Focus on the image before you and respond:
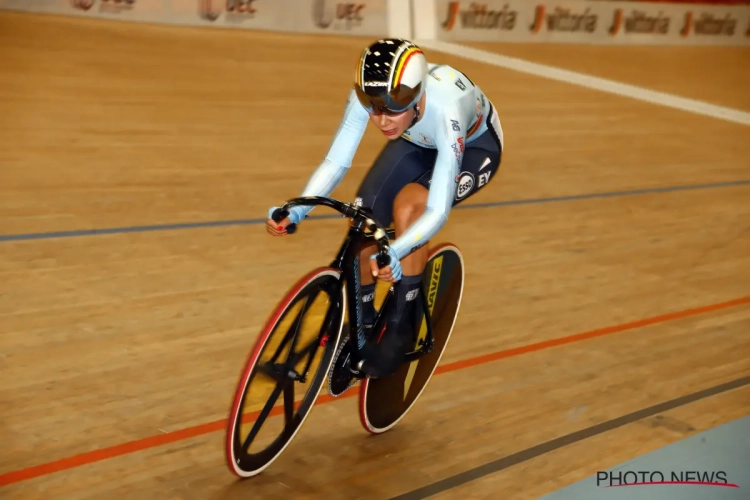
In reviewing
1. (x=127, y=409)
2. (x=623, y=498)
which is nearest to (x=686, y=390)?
(x=623, y=498)

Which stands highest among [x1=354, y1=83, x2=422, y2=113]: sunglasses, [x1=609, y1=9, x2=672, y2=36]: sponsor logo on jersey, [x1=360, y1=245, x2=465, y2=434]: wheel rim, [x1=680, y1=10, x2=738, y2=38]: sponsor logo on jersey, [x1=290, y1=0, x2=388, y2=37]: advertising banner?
[x1=354, y1=83, x2=422, y2=113]: sunglasses

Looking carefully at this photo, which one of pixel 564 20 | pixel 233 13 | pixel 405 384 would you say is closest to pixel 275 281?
pixel 405 384

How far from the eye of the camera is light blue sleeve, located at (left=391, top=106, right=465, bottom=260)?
86.7 inches

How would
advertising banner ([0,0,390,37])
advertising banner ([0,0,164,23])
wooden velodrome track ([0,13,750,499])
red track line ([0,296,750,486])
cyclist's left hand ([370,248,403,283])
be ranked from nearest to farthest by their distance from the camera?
cyclist's left hand ([370,248,403,283]), red track line ([0,296,750,486]), wooden velodrome track ([0,13,750,499]), advertising banner ([0,0,164,23]), advertising banner ([0,0,390,37])

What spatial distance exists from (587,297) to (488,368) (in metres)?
1.06

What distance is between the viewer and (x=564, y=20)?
1172 centimetres

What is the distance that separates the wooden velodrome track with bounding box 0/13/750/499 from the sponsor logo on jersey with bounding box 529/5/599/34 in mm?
3695

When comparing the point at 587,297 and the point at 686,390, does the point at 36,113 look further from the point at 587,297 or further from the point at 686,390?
the point at 686,390

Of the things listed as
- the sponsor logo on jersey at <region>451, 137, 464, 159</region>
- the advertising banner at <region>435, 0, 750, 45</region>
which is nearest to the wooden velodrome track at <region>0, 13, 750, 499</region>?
the sponsor logo on jersey at <region>451, 137, 464, 159</region>

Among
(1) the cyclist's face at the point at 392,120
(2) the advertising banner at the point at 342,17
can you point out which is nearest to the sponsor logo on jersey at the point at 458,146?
(1) the cyclist's face at the point at 392,120

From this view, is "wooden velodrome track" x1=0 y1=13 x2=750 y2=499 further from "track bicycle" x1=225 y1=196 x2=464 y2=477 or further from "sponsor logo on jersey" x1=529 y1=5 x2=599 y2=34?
"sponsor logo on jersey" x1=529 y1=5 x2=599 y2=34

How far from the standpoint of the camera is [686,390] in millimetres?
3238

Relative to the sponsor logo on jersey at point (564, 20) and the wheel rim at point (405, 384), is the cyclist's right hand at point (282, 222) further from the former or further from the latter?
the sponsor logo on jersey at point (564, 20)

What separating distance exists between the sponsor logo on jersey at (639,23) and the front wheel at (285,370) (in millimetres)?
11054
